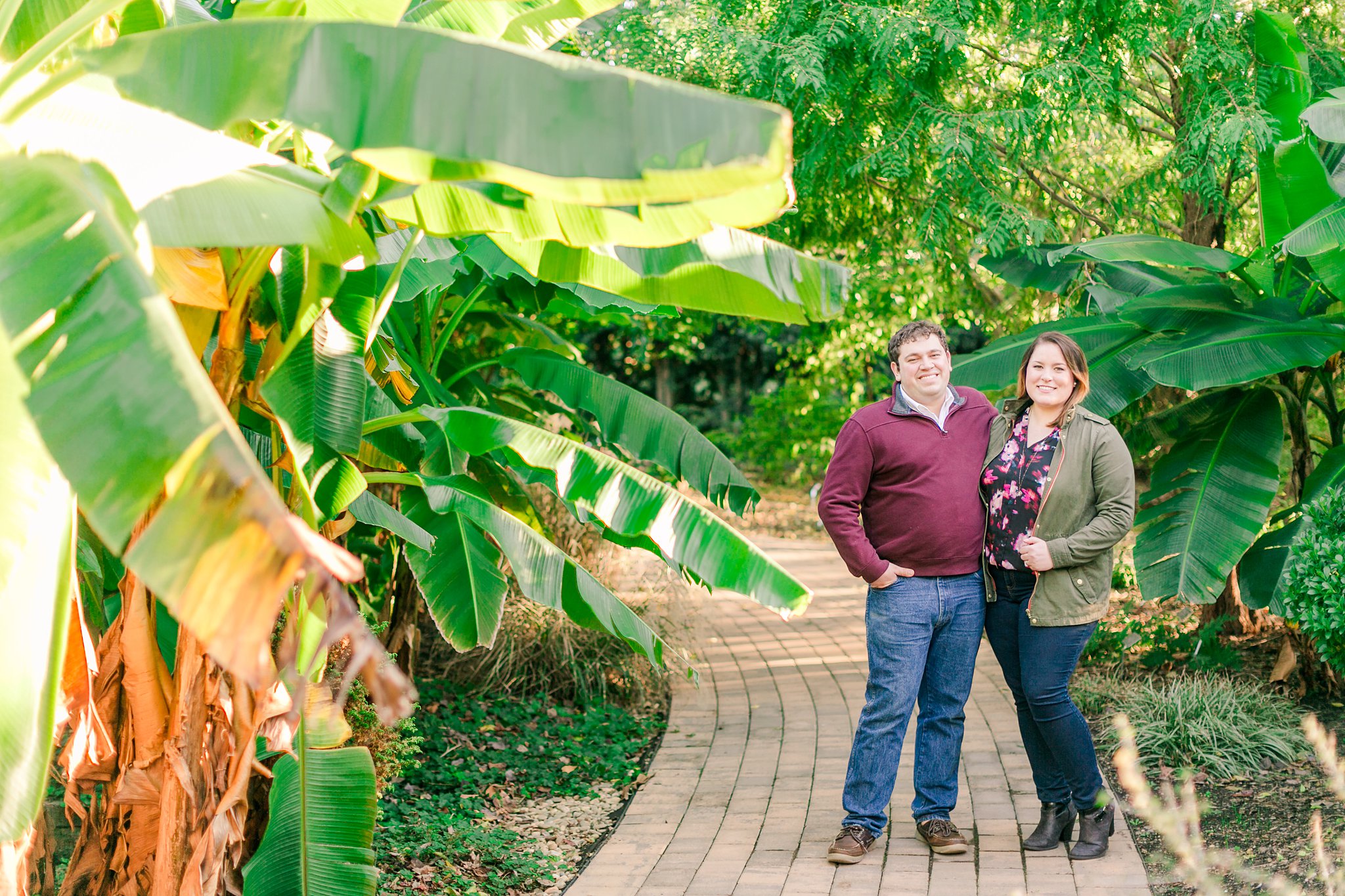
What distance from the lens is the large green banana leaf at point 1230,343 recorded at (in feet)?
15.8

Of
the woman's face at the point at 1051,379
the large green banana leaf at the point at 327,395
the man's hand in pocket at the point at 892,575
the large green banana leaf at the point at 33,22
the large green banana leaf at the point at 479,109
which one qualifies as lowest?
the man's hand in pocket at the point at 892,575

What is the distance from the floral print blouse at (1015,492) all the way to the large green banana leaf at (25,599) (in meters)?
3.09

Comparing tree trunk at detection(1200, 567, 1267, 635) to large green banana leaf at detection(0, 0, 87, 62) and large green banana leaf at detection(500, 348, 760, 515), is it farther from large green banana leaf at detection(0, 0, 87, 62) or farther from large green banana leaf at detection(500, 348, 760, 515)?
large green banana leaf at detection(0, 0, 87, 62)

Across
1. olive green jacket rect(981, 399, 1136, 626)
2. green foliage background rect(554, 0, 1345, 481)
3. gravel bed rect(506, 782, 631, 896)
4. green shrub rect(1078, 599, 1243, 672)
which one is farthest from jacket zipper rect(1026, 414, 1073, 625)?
green shrub rect(1078, 599, 1243, 672)

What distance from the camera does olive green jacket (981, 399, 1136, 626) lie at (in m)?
3.78

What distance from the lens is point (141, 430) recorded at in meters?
1.69

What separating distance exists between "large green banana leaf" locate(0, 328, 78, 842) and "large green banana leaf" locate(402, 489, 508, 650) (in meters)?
1.58

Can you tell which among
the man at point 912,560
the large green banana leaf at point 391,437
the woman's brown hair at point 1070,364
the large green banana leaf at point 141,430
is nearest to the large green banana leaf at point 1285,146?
the woman's brown hair at point 1070,364

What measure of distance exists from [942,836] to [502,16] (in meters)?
3.27

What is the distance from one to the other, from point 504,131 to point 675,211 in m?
0.58

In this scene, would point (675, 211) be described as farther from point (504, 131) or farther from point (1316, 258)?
point (1316, 258)

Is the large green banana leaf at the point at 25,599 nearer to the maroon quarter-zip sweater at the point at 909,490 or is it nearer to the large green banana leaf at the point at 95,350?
the large green banana leaf at the point at 95,350

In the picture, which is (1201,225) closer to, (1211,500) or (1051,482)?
(1211,500)

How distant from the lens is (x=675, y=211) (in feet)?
7.84
